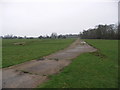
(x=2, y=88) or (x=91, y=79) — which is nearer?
(x=2, y=88)

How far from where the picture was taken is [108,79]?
6.58m

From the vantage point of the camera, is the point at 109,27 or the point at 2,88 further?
the point at 109,27

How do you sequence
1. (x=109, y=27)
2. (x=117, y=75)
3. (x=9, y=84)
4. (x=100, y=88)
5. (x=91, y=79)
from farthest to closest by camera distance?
(x=109, y=27), (x=117, y=75), (x=91, y=79), (x=9, y=84), (x=100, y=88)

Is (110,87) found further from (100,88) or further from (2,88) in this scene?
(2,88)

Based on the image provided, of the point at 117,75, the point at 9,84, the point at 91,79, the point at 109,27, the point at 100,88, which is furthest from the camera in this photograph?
the point at 109,27

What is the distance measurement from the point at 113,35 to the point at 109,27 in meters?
10.4

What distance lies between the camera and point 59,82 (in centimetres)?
615

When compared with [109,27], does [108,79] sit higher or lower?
lower

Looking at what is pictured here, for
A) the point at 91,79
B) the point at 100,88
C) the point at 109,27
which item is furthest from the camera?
the point at 109,27

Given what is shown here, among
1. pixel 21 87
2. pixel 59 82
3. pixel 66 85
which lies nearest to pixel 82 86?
pixel 66 85

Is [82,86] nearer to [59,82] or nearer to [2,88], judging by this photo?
[59,82]

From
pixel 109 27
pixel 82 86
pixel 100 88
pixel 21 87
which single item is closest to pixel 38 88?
pixel 21 87

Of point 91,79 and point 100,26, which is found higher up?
point 100,26

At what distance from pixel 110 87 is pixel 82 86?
1147 millimetres
